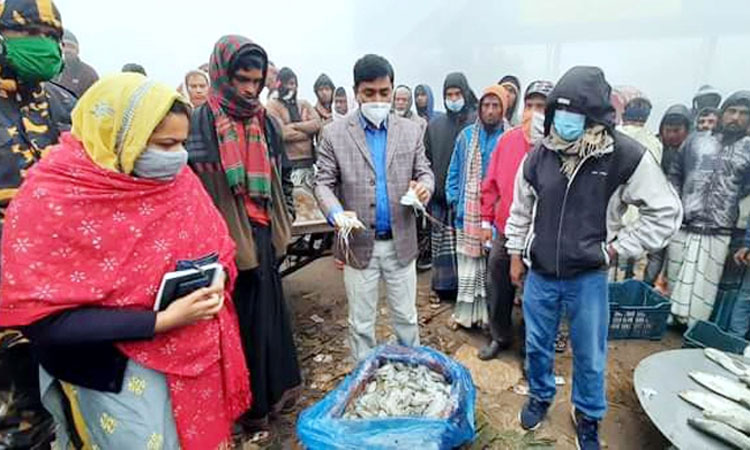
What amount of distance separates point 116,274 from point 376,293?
172cm

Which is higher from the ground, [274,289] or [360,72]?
[360,72]

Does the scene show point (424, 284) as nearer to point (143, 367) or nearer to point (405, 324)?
point (405, 324)

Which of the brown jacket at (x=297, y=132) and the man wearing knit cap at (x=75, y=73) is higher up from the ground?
the man wearing knit cap at (x=75, y=73)

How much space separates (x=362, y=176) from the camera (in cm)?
256

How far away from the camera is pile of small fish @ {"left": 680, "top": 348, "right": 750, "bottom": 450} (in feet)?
7.14

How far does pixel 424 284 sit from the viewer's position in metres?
4.93

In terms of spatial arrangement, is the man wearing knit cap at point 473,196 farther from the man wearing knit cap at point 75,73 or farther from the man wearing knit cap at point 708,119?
the man wearing knit cap at point 75,73

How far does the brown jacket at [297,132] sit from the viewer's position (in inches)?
200

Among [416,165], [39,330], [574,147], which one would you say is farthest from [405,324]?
[39,330]

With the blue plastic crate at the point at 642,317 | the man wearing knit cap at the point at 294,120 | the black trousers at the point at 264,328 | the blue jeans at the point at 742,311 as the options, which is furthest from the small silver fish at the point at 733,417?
the man wearing knit cap at the point at 294,120

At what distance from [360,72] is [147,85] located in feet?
4.77

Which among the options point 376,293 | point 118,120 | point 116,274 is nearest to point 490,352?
point 376,293

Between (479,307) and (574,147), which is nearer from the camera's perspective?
(574,147)

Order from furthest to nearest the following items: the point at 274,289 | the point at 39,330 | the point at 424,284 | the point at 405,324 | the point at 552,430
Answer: the point at 424,284, the point at 405,324, the point at 552,430, the point at 274,289, the point at 39,330
